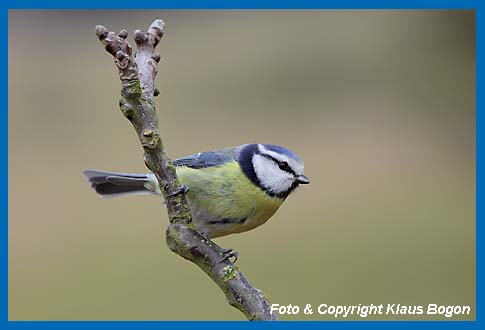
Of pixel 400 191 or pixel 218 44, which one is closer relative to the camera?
pixel 400 191

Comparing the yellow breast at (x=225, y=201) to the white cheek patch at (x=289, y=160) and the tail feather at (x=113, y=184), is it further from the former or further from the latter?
the tail feather at (x=113, y=184)

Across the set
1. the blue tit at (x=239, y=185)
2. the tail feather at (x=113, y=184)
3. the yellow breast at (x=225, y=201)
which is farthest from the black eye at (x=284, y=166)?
the tail feather at (x=113, y=184)

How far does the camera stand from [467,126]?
7.06m

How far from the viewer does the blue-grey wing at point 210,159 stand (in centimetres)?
240

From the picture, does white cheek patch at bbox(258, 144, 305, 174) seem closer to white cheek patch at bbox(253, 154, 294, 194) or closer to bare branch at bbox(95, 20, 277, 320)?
white cheek patch at bbox(253, 154, 294, 194)

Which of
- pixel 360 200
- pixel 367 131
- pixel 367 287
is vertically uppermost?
pixel 367 131

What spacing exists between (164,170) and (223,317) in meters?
2.28

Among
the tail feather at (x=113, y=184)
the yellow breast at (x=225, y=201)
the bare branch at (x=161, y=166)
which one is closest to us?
the bare branch at (x=161, y=166)

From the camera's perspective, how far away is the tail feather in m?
2.65

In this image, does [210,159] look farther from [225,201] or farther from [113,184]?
[113,184]

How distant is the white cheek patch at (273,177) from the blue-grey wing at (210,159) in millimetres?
128

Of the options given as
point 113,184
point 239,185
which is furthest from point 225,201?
point 113,184

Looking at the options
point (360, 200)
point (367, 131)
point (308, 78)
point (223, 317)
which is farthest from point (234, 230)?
point (308, 78)

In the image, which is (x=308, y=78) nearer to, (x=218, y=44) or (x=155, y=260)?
(x=218, y=44)
